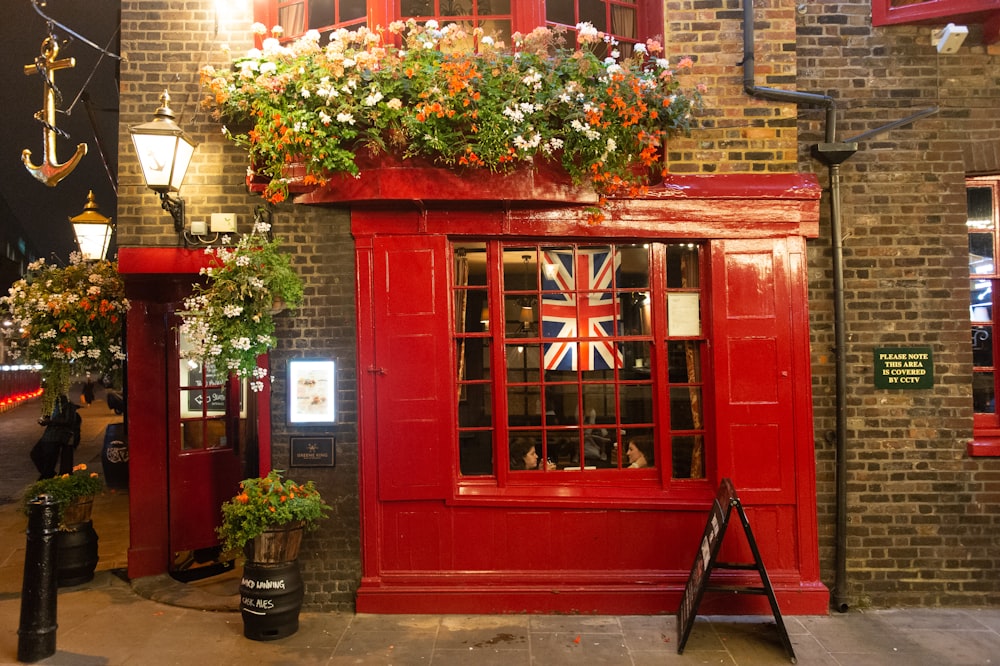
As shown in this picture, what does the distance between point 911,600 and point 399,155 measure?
5869 millimetres

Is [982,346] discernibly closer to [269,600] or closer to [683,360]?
[683,360]

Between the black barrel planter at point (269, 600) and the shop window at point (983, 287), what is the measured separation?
6222 mm

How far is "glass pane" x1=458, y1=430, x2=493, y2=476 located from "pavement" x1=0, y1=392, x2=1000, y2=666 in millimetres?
1250

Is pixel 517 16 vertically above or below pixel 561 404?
above

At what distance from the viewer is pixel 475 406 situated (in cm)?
605

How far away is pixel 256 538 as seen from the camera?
515 centimetres

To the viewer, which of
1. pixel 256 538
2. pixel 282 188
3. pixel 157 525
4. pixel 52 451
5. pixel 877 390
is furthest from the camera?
pixel 52 451

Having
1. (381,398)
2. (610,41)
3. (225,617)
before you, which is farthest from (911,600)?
(225,617)

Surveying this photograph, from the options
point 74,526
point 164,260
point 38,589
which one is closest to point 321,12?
point 164,260

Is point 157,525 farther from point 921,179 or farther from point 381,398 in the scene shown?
point 921,179

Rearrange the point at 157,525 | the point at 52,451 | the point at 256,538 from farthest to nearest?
the point at 52,451 < the point at 157,525 < the point at 256,538

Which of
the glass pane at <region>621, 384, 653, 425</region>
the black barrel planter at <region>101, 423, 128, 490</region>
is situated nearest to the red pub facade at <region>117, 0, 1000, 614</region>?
the glass pane at <region>621, 384, 653, 425</region>

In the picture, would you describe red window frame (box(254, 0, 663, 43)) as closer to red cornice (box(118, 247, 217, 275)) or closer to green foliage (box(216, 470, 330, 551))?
red cornice (box(118, 247, 217, 275))

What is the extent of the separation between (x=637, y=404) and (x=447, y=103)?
3.10m
